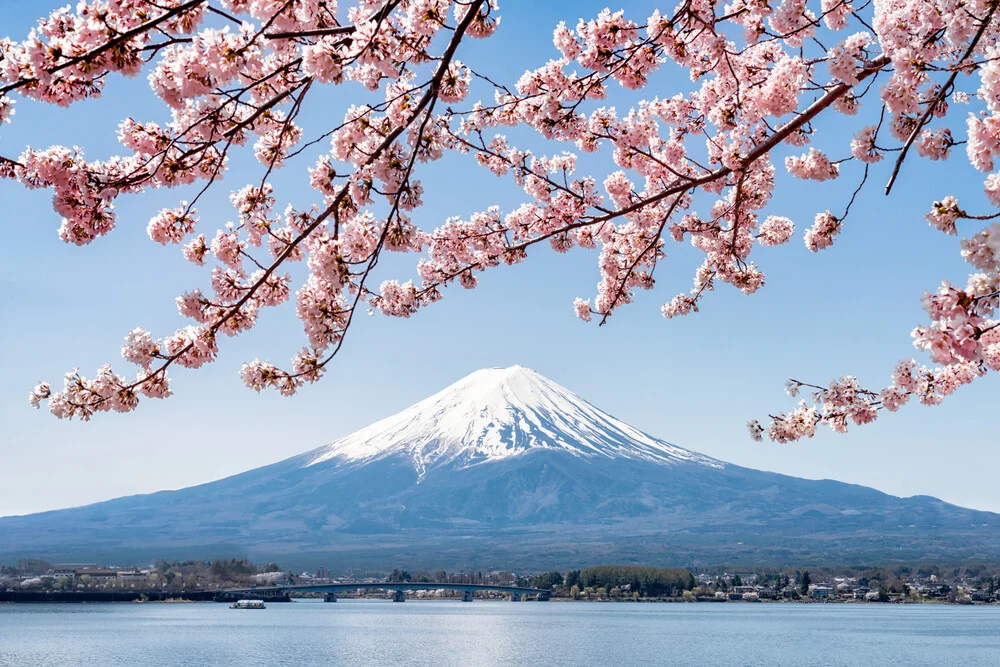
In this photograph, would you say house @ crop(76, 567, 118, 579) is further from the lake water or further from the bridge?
the lake water

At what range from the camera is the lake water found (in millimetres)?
42688

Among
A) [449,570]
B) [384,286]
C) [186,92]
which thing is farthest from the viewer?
[449,570]

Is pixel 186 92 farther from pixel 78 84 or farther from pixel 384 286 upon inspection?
pixel 384 286

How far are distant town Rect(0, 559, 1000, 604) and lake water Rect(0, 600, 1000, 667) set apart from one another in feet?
72.4

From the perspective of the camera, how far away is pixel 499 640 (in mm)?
56188

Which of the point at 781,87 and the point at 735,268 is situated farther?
the point at 735,268

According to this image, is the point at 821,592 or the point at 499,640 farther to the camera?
the point at 821,592

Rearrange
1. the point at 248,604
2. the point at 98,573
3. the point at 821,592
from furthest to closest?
the point at 98,573, the point at 821,592, the point at 248,604

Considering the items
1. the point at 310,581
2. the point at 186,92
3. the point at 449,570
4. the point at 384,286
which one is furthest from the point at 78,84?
the point at 449,570

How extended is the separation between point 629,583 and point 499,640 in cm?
5784

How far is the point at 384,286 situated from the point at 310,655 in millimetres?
42449

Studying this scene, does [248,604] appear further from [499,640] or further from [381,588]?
[499,640]

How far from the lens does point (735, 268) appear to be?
6793 millimetres

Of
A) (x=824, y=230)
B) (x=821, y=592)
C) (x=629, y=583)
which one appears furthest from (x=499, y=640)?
(x=821, y=592)
